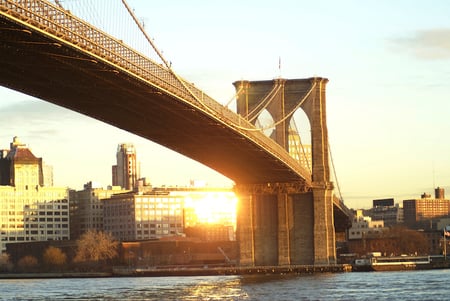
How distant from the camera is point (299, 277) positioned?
7744 cm

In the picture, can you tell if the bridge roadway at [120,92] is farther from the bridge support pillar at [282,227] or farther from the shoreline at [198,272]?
the shoreline at [198,272]

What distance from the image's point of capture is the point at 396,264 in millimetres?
95250

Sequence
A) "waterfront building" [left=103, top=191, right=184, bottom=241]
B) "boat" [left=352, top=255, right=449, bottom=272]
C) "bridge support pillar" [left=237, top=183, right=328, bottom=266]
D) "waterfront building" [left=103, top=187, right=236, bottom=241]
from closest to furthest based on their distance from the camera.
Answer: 1. "bridge support pillar" [left=237, top=183, right=328, bottom=266]
2. "boat" [left=352, top=255, right=449, bottom=272]
3. "waterfront building" [left=103, top=191, right=184, bottom=241]
4. "waterfront building" [left=103, top=187, right=236, bottom=241]

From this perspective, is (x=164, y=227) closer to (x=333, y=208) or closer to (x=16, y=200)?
(x=16, y=200)

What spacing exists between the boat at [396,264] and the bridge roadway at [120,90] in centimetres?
1255

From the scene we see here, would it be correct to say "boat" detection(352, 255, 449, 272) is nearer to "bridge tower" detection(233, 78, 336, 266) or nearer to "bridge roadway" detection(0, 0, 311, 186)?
"bridge tower" detection(233, 78, 336, 266)

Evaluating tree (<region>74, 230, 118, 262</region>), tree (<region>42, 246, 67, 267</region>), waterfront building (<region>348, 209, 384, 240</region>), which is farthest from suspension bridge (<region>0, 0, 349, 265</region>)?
waterfront building (<region>348, 209, 384, 240</region>)

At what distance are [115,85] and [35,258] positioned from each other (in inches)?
2800

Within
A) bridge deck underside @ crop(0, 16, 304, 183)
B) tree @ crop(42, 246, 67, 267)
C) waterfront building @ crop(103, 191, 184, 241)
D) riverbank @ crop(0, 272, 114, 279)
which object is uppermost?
bridge deck underside @ crop(0, 16, 304, 183)

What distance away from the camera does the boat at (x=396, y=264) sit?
3671 inches

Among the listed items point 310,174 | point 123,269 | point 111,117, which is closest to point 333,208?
point 310,174

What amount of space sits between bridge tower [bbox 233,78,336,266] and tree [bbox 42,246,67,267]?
35480mm

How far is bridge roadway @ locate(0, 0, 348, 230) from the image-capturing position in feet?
147

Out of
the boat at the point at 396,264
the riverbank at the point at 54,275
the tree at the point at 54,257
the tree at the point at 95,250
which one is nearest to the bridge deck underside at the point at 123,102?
the boat at the point at 396,264
